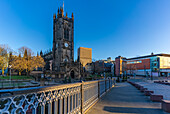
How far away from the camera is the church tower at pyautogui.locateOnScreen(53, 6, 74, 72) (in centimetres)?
5797

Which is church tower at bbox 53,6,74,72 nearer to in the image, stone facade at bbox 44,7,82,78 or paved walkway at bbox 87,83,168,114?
stone facade at bbox 44,7,82,78

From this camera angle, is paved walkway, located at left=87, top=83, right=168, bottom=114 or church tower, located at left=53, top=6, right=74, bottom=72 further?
church tower, located at left=53, top=6, right=74, bottom=72

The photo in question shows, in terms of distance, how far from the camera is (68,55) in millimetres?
61219

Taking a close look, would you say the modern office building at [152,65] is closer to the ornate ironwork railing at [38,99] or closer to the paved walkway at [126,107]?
the paved walkway at [126,107]

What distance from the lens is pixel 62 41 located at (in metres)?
58.9

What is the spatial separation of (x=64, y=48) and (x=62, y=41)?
13.7 feet

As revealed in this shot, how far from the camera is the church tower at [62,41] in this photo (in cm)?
5797

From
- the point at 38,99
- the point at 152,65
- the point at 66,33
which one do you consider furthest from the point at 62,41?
the point at 152,65

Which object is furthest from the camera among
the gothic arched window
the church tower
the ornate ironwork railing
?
the gothic arched window

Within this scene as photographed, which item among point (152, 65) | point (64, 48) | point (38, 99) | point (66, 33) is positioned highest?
point (66, 33)

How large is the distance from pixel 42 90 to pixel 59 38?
196 ft

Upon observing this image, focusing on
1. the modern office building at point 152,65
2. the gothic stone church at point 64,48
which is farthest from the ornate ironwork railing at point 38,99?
the modern office building at point 152,65

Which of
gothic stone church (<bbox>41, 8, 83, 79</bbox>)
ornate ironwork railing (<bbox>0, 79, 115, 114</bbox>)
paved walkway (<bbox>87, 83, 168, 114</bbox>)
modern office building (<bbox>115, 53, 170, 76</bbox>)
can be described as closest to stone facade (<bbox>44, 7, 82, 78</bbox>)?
gothic stone church (<bbox>41, 8, 83, 79</bbox>)

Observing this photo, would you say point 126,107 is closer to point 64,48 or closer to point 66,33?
point 64,48
